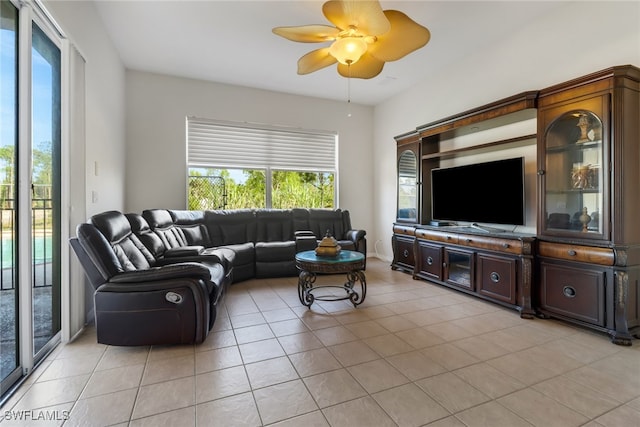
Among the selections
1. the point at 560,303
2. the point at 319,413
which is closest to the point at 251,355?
the point at 319,413

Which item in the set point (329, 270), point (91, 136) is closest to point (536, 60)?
point (329, 270)

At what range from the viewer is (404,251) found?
455 cm

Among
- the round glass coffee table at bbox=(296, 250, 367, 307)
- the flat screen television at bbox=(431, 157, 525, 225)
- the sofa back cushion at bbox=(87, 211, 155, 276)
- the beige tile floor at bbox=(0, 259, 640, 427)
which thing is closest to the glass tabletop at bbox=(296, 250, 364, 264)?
the round glass coffee table at bbox=(296, 250, 367, 307)

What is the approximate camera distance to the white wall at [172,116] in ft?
14.4

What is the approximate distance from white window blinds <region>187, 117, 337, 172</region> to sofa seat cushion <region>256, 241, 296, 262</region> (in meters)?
1.53

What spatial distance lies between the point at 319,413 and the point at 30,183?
2.20 meters

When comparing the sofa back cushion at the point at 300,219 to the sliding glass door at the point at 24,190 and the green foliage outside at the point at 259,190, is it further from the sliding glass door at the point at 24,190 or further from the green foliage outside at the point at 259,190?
the sliding glass door at the point at 24,190

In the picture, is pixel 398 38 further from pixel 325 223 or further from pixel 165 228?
pixel 165 228

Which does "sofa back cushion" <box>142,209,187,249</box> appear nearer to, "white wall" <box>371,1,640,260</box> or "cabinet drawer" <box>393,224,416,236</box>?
"cabinet drawer" <box>393,224,416,236</box>

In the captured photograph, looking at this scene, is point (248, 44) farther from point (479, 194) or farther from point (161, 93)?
point (479, 194)

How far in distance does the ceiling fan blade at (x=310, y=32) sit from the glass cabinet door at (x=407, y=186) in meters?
2.51

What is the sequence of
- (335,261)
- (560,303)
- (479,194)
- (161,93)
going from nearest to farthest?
(560,303), (335,261), (479,194), (161,93)

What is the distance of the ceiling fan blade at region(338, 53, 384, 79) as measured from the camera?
2.74 m

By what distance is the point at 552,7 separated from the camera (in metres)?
2.95
